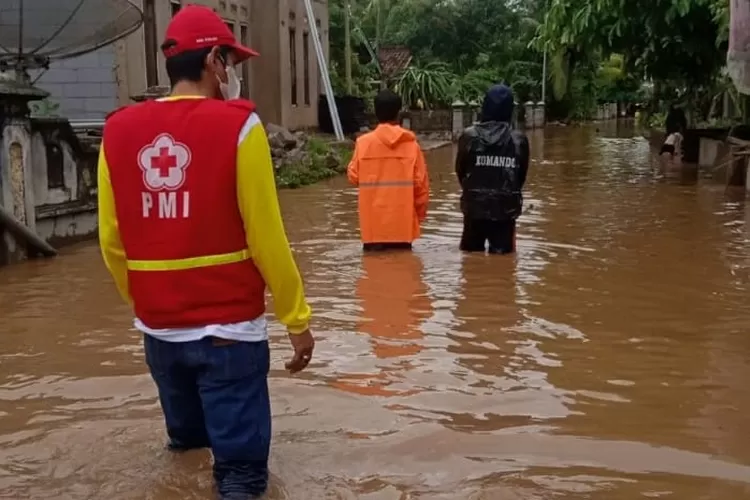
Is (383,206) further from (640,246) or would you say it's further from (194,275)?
(194,275)

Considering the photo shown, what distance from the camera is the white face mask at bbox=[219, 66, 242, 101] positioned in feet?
11.5

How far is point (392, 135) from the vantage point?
28.1 ft

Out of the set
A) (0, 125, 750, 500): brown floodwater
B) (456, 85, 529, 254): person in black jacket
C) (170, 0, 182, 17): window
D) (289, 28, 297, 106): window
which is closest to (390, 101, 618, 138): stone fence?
(289, 28, 297, 106): window

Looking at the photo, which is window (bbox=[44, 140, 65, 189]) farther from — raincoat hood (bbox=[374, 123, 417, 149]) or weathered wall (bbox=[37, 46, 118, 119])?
weathered wall (bbox=[37, 46, 118, 119])

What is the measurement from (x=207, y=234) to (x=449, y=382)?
7.84 ft

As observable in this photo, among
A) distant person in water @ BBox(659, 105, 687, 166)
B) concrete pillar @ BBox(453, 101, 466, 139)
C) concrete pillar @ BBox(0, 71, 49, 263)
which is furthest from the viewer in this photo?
concrete pillar @ BBox(453, 101, 466, 139)

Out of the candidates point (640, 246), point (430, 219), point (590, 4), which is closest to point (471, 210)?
point (640, 246)

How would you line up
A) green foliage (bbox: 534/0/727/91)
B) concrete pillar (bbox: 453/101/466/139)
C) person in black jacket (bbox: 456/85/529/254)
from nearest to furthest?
person in black jacket (bbox: 456/85/529/254), green foliage (bbox: 534/0/727/91), concrete pillar (bbox: 453/101/466/139)

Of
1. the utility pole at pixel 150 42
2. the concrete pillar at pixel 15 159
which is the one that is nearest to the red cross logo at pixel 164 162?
the concrete pillar at pixel 15 159

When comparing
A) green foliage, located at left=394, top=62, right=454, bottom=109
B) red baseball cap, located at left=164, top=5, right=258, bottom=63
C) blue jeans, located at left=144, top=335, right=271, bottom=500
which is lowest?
blue jeans, located at left=144, top=335, right=271, bottom=500

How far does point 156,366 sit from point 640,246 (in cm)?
731

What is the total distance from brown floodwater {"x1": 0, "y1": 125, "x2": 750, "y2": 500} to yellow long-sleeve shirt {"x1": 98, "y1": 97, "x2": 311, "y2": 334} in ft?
2.86

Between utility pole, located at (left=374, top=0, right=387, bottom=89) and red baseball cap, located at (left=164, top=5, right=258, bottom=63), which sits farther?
utility pole, located at (left=374, top=0, right=387, bottom=89)

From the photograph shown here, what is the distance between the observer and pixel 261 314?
11.2 ft
